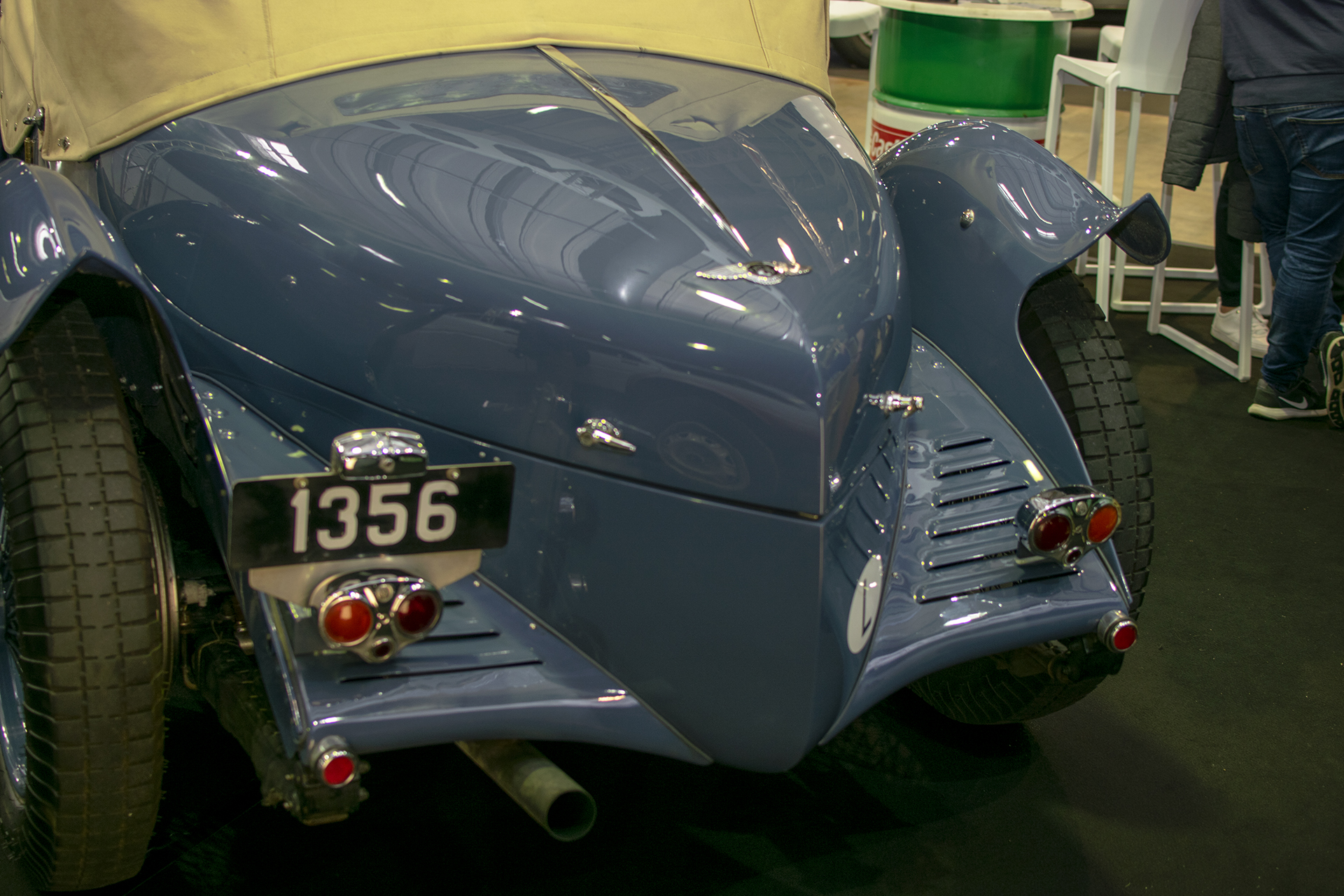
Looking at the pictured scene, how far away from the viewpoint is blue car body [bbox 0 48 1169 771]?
1589 mm

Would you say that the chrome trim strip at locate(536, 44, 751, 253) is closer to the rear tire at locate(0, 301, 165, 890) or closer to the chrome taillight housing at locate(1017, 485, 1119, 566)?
the chrome taillight housing at locate(1017, 485, 1119, 566)

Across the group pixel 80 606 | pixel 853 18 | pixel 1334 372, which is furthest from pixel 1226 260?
pixel 80 606

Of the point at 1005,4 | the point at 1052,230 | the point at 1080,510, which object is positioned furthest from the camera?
the point at 1005,4

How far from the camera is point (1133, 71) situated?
468 cm

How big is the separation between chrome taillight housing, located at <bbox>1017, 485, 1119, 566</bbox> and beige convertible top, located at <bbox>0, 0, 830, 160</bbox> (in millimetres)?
1115

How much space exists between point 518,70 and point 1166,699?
1.98 meters

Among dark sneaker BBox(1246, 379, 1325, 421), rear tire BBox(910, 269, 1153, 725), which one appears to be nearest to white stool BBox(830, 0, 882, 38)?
dark sneaker BBox(1246, 379, 1325, 421)

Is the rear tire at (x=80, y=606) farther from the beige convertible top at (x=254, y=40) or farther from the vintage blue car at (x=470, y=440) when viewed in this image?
the beige convertible top at (x=254, y=40)

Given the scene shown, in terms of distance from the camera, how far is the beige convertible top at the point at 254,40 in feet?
6.91

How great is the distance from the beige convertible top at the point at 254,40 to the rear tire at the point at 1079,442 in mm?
803

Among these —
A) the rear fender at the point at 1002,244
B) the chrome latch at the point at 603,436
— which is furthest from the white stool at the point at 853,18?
the chrome latch at the point at 603,436

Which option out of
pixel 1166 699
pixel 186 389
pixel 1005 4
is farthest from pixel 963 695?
pixel 1005 4

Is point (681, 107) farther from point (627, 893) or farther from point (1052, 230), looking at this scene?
point (627, 893)

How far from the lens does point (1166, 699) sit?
268cm
